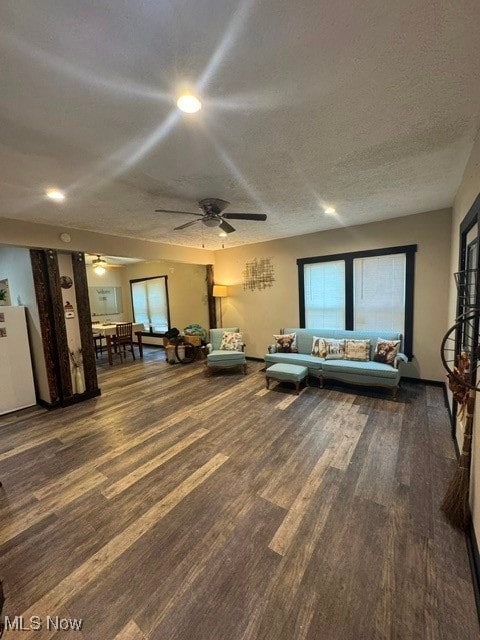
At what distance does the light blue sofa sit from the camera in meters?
3.67

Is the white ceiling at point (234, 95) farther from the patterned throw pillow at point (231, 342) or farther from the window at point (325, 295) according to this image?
the patterned throw pillow at point (231, 342)

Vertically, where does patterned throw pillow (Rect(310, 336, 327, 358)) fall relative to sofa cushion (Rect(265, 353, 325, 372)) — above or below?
above

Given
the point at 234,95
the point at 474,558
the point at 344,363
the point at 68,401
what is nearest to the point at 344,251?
the point at 344,363

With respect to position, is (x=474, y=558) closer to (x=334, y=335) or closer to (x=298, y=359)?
(x=298, y=359)

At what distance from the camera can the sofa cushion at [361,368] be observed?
363 cm

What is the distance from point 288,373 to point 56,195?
364 cm

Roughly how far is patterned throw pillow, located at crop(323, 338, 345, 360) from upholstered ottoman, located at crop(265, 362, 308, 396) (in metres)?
0.49

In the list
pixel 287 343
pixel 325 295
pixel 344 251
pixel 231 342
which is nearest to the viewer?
pixel 344 251

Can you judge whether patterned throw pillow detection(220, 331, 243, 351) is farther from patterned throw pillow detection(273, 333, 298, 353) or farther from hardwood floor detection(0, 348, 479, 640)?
hardwood floor detection(0, 348, 479, 640)

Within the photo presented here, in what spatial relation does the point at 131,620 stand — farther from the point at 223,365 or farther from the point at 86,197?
the point at 223,365

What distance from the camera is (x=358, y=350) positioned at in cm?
414

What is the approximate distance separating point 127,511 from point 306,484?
1404 mm

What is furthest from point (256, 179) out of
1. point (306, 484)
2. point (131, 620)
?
point (131, 620)

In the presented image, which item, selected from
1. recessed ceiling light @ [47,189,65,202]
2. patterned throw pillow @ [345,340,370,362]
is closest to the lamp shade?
patterned throw pillow @ [345,340,370,362]
